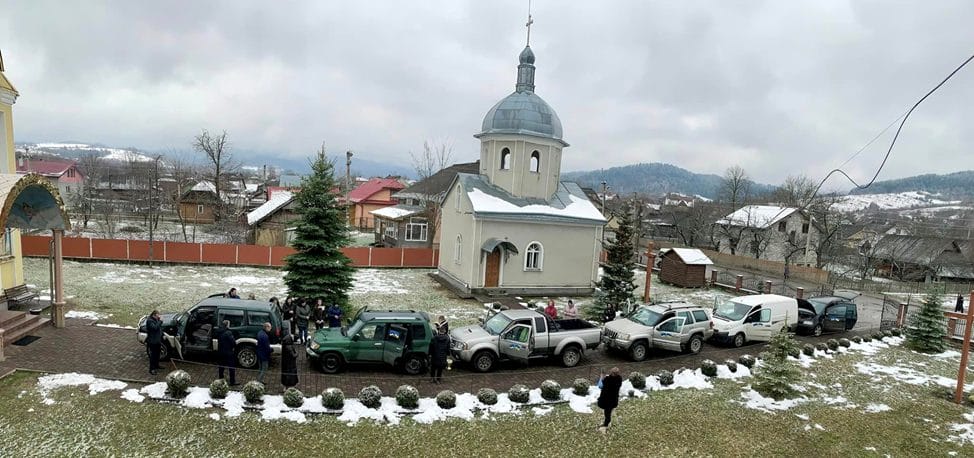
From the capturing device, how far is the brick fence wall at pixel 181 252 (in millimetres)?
27031

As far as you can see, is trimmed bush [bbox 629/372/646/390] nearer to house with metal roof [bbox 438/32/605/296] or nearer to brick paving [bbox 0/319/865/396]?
brick paving [bbox 0/319/865/396]

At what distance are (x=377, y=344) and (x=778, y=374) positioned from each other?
10.2m

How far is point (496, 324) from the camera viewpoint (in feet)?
48.3

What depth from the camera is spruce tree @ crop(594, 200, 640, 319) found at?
2091 centimetres

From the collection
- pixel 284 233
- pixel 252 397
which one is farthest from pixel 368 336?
pixel 284 233

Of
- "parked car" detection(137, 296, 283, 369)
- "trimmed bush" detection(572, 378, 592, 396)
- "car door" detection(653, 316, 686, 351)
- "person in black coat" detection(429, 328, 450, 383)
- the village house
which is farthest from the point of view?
the village house

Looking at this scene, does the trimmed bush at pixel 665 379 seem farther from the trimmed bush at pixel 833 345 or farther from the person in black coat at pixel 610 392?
the trimmed bush at pixel 833 345

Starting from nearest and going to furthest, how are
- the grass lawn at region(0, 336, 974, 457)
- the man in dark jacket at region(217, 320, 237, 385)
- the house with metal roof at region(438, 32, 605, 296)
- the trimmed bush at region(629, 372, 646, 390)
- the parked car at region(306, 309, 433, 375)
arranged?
the grass lawn at region(0, 336, 974, 457), the man in dark jacket at region(217, 320, 237, 385), the parked car at region(306, 309, 433, 375), the trimmed bush at region(629, 372, 646, 390), the house with metal roof at region(438, 32, 605, 296)

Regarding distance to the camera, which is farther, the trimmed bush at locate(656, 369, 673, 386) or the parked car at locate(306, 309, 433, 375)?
the trimmed bush at locate(656, 369, 673, 386)

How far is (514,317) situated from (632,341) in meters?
3.97

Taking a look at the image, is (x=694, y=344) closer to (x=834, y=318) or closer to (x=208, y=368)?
(x=834, y=318)

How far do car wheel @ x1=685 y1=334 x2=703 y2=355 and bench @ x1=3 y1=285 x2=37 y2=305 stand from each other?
70.1 feet

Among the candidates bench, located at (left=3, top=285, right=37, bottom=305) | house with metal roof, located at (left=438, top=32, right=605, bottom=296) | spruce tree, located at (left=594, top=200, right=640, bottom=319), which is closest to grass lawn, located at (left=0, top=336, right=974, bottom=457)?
bench, located at (left=3, top=285, right=37, bottom=305)

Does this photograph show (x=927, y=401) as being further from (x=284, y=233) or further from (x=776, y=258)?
(x=776, y=258)
